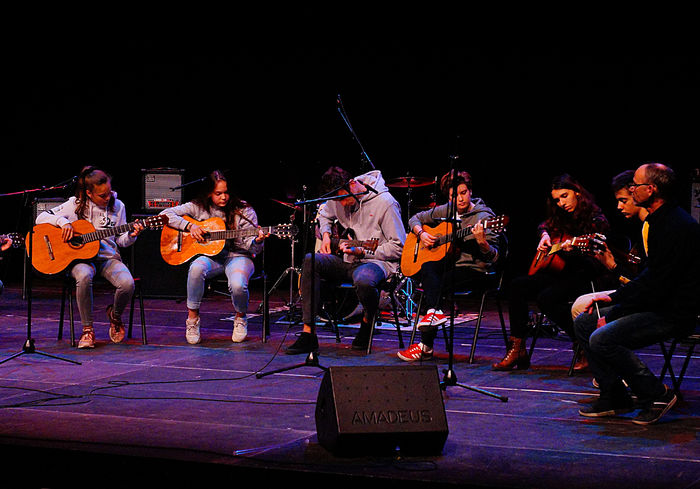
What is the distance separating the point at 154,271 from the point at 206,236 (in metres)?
3.28

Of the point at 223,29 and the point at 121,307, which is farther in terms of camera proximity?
the point at 223,29

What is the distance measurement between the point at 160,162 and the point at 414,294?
14.8ft

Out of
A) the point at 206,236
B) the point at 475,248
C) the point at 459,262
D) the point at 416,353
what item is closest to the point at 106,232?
the point at 206,236

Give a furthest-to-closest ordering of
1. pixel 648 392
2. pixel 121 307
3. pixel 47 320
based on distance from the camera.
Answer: pixel 47 320
pixel 121 307
pixel 648 392

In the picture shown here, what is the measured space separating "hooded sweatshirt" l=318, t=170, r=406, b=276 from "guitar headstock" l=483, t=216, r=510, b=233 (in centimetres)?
92

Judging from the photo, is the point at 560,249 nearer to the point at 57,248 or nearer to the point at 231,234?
the point at 231,234

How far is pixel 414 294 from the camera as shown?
25.7 ft

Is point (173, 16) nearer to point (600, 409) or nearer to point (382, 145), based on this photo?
point (382, 145)

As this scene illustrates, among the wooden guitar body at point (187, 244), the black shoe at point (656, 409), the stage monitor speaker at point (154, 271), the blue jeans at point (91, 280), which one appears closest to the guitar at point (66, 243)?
the blue jeans at point (91, 280)

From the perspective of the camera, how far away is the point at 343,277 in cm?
619

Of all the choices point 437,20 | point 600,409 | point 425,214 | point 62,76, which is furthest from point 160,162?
point 600,409

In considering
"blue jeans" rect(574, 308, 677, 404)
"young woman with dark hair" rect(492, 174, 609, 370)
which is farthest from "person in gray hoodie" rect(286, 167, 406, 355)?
"blue jeans" rect(574, 308, 677, 404)

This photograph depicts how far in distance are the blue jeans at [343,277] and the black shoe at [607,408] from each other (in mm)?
2169

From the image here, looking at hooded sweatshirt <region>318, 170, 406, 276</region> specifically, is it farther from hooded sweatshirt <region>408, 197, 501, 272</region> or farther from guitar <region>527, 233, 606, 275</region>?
guitar <region>527, 233, 606, 275</region>
